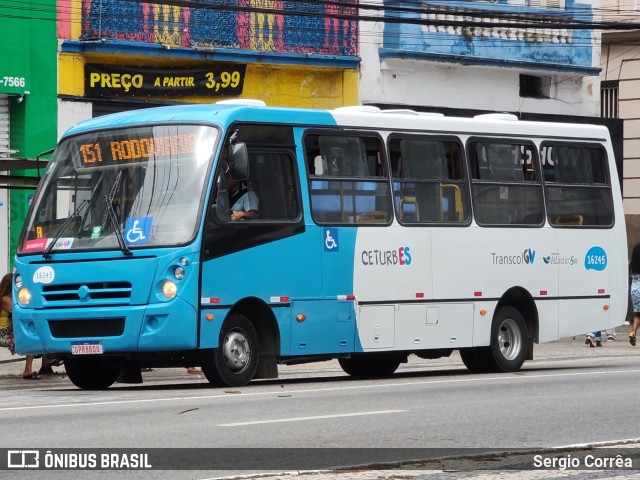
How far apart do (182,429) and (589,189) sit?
10.6 metres

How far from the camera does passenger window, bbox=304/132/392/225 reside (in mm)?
17469

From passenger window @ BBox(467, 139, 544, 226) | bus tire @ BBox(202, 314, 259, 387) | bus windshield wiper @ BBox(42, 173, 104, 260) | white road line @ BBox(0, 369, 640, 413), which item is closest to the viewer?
white road line @ BBox(0, 369, 640, 413)

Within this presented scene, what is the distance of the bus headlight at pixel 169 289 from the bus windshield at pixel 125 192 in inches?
15.8

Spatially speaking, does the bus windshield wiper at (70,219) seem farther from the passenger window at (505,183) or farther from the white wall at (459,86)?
the white wall at (459,86)

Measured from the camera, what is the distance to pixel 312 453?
32.9 feet

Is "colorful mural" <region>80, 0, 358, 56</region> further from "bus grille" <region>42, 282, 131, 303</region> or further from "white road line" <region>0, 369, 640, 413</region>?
"bus grille" <region>42, 282, 131, 303</region>

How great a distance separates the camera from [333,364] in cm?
2400

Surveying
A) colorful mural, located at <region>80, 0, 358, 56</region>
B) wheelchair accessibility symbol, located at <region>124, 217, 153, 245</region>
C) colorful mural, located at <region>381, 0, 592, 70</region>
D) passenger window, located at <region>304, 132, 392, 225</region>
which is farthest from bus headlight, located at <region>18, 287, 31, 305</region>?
colorful mural, located at <region>381, 0, 592, 70</region>

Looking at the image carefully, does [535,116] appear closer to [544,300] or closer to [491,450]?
[544,300]

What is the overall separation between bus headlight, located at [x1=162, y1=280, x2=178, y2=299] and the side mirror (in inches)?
49.1

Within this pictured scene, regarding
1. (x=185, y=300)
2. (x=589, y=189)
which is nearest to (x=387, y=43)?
(x=589, y=189)

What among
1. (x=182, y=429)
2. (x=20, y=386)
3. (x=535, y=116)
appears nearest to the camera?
(x=182, y=429)

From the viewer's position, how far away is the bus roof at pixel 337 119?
1653 cm

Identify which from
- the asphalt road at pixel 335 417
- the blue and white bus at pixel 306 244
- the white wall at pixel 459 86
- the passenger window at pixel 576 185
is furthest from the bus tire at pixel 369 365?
the white wall at pixel 459 86
